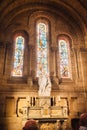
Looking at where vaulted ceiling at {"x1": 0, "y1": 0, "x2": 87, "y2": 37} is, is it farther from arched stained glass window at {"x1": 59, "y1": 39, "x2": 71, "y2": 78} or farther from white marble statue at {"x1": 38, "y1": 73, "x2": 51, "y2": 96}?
white marble statue at {"x1": 38, "y1": 73, "x2": 51, "y2": 96}

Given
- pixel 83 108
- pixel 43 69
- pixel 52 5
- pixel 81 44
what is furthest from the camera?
pixel 52 5

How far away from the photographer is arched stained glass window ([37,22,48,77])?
442 inches

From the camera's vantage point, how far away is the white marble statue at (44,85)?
9.41 m

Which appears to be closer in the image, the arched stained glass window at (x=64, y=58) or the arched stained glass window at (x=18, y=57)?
the arched stained glass window at (x=18, y=57)

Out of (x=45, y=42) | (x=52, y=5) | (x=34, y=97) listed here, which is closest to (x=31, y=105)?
(x=34, y=97)

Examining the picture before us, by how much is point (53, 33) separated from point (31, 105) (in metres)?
5.26

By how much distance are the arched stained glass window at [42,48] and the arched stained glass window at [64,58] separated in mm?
988

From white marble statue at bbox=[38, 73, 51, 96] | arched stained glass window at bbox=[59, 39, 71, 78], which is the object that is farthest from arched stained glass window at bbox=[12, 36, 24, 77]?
arched stained glass window at bbox=[59, 39, 71, 78]

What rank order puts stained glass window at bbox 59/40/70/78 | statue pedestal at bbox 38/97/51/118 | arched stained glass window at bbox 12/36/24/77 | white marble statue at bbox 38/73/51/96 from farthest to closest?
1. stained glass window at bbox 59/40/70/78
2. arched stained glass window at bbox 12/36/24/77
3. white marble statue at bbox 38/73/51/96
4. statue pedestal at bbox 38/97/51/118

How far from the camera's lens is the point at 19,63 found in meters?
11.3

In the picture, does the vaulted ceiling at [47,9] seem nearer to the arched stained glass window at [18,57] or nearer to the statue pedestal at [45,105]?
the arched stained glass window at [18,57]

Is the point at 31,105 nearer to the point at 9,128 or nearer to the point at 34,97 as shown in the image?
the point at 34,97

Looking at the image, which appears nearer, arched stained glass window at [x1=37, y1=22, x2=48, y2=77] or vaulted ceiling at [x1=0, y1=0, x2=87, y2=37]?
arched stained glass window at [x1=37, y1=22, x2=48, y2=77]

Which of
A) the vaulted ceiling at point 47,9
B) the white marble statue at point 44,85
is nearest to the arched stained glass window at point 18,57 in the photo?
the vaulted ceiling at point 47,9
